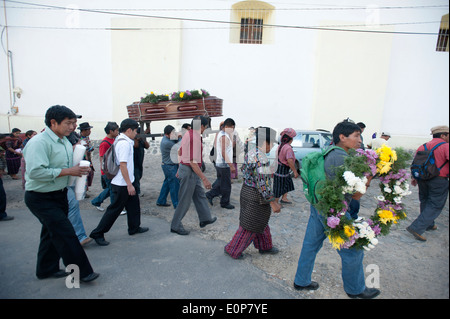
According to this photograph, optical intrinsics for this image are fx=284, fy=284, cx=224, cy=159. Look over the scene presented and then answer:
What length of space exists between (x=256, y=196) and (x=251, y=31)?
9.92 meters

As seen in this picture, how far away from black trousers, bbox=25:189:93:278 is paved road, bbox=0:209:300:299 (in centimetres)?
34

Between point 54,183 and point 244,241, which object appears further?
point 244,241

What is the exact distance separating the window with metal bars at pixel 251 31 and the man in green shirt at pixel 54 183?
1006 centimetres

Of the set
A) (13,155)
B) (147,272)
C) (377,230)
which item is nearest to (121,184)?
(147,272)

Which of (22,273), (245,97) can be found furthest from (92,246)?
(245,97)

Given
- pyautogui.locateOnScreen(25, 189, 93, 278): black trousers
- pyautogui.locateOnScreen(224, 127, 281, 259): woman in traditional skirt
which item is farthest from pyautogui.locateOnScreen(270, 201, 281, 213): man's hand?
pyautogui.locateOnScreen(25, 189, 93, 278): black trousers

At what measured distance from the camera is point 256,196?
3.54 metres

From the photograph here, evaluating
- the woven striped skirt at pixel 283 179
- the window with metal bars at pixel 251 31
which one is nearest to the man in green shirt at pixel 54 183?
the woven striped skirt at pixel 283 179

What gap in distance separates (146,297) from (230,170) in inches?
127

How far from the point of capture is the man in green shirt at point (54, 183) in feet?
9.07

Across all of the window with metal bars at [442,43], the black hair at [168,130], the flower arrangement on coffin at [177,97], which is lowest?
the black hair at [168,130]

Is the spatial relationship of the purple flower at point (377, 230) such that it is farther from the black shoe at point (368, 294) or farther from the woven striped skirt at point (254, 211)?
the woven striped skirt at point (254, 211)

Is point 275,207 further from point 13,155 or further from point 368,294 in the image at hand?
point 13,155

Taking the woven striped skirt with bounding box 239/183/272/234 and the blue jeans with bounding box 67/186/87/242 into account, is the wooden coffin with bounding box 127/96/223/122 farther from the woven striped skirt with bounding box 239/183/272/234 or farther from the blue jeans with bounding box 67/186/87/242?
the woven striped skirt with bounding box 239/183/272/234
